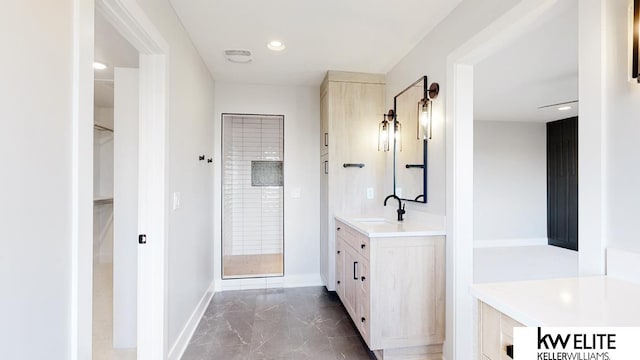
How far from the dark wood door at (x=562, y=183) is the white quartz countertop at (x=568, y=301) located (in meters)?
5.94

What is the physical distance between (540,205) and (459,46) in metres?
5.71

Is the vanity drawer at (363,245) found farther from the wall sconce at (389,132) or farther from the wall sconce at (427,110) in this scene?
the wall sconce at (389,132)

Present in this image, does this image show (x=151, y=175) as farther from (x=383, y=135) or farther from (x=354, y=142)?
(x=383, y=135)

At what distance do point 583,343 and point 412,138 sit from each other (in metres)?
2.12

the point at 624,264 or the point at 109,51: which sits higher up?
the point at 109,51

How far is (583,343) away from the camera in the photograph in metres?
0.75

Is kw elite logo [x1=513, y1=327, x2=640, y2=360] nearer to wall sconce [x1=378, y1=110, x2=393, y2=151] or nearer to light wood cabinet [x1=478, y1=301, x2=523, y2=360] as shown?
light wood cabinet [x1=478, y1=301, x2=523, y2=360]

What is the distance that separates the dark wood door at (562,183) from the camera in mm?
5656

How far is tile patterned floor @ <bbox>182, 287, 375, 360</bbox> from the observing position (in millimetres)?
2340

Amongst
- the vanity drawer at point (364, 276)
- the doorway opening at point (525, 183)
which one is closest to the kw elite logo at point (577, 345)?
the vanity drawer at point (364, 276)

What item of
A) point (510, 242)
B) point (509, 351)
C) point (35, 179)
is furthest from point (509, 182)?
point (35, 179)

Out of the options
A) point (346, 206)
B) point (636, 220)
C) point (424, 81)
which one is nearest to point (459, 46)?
point (424, 81)

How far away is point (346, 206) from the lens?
3373 millimetres

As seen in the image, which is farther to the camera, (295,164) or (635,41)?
(295,164)
